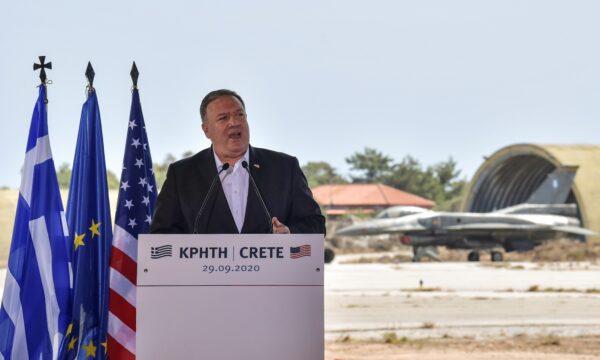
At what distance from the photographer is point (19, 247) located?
21.9ft

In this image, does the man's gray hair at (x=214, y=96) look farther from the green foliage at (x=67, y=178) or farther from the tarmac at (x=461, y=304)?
the green foliage at (x=67, y=178)

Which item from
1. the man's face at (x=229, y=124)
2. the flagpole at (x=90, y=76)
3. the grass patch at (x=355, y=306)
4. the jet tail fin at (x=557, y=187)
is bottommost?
the grass patch at (x=355, y=306)

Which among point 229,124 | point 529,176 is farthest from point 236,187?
point 529,176

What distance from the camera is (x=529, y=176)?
2977 inches

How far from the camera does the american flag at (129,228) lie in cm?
635

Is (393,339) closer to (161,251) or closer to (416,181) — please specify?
(161,251)

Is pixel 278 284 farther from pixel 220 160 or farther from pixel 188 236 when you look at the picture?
pixel 220 160

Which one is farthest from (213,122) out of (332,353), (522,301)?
→ (522,301)

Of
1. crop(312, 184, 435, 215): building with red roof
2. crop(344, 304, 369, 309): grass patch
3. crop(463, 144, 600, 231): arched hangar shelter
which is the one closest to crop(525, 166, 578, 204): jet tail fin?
crop(463, 144, 600, 231): arched hangar shelter

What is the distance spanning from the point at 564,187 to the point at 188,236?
62.6m

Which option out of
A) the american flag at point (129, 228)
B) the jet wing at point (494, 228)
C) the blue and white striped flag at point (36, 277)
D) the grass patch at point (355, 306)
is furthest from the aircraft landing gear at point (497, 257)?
the blue and white striped flag at point (36, 277)

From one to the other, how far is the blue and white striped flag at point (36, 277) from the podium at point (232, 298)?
8.27ft

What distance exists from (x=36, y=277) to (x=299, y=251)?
9.78ft

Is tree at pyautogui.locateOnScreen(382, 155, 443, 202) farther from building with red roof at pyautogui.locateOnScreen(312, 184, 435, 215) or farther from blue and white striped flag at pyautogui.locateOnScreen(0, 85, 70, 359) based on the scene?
blue and white striped flag at pyautogui.locateOnScreen(0, 85, 70, 359)
